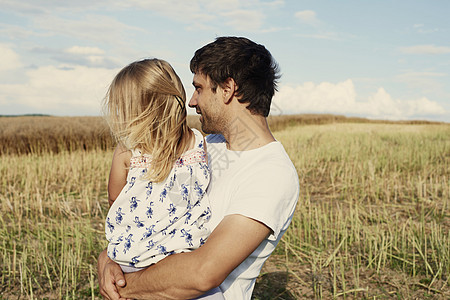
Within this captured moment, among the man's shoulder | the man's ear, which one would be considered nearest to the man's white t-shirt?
the man's shoulder

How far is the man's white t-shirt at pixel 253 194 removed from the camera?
1539mm

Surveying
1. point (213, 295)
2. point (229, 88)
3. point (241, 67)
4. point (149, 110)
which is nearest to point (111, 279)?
point (213, 295)

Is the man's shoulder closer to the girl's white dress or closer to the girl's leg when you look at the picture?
the girl's white dress

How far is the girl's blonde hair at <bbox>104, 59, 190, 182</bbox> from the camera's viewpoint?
1.88 m

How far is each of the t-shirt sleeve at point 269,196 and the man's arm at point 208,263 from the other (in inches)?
1.5

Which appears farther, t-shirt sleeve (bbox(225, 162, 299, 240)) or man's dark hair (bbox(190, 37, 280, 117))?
man's dark hair (bbox(190, 37, 280, 117))

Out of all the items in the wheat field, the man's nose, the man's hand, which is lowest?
the wheat field

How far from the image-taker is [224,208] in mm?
1739

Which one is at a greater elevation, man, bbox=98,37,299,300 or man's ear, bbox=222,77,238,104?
man's ear, bbox=222,77,238,104

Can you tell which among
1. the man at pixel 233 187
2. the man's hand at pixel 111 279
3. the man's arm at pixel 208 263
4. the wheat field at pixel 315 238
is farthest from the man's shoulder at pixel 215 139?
the wheat field at pixel 315 238

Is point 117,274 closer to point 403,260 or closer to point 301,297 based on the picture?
point 301,297

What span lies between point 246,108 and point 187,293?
0.95m

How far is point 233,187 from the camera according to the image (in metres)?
1.75

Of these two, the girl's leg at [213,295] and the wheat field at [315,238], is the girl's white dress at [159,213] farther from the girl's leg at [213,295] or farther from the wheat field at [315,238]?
the wheat field at [315,238]
